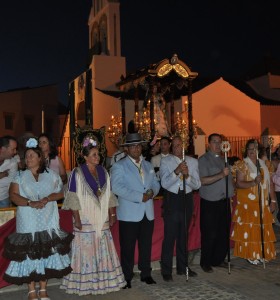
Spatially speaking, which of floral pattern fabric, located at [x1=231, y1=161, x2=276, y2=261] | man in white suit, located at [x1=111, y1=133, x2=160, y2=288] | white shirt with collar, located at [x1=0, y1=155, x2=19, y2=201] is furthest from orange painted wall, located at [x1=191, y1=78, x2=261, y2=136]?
man in white suit, located at [x1=111, y1=133, x2=160, y2=288]

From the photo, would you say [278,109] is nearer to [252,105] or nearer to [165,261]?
[252,105]

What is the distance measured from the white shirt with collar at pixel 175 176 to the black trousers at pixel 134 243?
0.58 meters

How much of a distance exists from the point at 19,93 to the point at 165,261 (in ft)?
83.2

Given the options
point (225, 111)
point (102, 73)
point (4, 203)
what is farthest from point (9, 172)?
point (225, 111)

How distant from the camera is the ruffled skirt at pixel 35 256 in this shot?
15.8 ft

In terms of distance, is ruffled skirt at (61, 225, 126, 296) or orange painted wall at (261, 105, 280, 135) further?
orange painted wall at (261, 105, 280, 135)

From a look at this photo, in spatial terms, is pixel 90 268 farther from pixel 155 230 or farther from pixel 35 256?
pixel 155 230

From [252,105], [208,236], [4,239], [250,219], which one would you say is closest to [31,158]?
[4,239]

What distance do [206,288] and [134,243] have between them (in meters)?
1.07

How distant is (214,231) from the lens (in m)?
6.38

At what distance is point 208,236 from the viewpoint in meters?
6.39

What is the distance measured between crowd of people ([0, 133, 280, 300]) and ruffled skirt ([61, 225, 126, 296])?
0.5 inches

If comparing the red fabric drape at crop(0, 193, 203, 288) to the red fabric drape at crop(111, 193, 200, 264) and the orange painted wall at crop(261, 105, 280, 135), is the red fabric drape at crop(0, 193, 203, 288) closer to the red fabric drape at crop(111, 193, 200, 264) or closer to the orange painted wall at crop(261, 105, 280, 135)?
the red fabric drape at crop(111, 193, 200, 264)

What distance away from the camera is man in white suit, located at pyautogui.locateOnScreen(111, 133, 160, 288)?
5.58m
